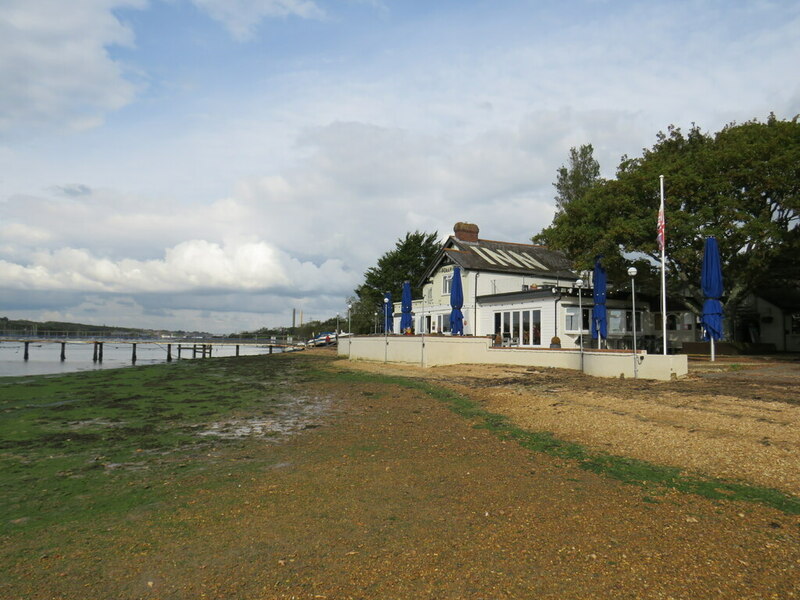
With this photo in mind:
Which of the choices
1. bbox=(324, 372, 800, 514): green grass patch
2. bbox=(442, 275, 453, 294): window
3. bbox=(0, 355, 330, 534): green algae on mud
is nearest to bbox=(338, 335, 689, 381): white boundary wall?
bbox=(442, 275, 453, 294): window

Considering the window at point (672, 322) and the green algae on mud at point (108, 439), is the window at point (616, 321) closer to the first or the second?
the window at point (672, 322)

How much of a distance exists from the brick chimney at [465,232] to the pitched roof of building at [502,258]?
19cm

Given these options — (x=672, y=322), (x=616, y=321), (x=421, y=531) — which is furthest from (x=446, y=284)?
(x=421, y=531)

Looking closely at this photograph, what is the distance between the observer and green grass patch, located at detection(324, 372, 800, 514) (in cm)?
615

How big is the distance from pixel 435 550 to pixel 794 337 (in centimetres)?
3564

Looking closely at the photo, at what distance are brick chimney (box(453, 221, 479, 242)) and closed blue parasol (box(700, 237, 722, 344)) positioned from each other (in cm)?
2240

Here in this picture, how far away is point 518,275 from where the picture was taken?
37.3 metres

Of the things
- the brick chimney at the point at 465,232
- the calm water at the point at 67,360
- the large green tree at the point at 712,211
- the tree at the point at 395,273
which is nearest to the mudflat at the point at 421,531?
the large green tree at the point at 712,211

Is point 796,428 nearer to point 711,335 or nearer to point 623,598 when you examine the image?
point 623,598

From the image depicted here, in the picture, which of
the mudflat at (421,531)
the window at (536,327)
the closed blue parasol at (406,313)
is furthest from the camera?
the closed blue parasol at (406,313)

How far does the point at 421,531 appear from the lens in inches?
206

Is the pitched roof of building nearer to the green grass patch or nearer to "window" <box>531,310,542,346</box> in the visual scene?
"window" <box>531,310,542,346</box>

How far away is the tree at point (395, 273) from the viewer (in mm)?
61406

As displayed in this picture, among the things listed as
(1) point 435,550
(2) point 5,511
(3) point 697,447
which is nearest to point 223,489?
(2) point 5,511
